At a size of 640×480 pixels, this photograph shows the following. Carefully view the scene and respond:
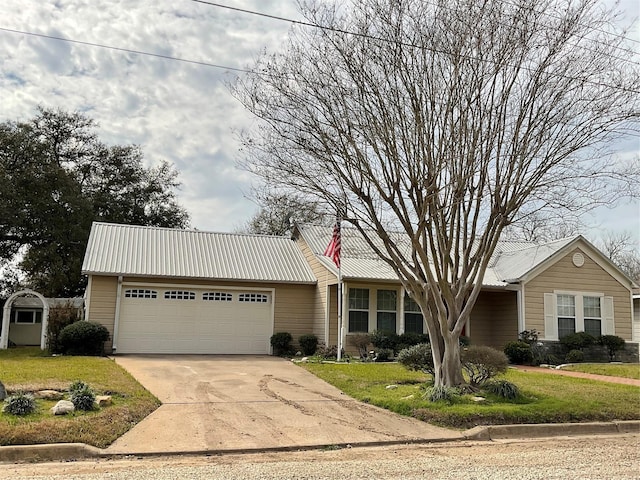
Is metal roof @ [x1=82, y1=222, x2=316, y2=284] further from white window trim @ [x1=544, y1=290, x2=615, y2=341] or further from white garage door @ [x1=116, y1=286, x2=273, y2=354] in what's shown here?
white window trim @ [x1=544, y1=290, x2=615, y2=341]

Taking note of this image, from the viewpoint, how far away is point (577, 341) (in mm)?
19234

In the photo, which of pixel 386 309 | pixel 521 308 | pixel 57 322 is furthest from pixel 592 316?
pixel 57 322

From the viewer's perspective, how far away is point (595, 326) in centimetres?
2041

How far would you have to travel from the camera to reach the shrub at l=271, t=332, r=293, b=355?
65.2 ft

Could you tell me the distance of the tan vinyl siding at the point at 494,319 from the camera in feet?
67.9

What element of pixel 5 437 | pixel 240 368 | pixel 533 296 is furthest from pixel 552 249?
pixel 5 437

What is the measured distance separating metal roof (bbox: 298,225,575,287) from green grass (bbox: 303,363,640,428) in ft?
18.0

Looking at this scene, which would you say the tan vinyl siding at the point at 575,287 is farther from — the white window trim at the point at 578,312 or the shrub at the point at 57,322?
the shrub at the point at 57,322

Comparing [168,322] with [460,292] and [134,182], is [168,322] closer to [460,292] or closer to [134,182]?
[460,292]

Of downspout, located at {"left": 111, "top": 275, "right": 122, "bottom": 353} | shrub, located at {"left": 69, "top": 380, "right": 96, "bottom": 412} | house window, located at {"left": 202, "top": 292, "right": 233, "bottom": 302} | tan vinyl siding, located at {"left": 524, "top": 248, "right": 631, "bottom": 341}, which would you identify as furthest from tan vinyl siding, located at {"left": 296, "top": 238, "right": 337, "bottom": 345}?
shrub, located at {"left": 69, "top": 380, "right": 96, "bottom": 412}

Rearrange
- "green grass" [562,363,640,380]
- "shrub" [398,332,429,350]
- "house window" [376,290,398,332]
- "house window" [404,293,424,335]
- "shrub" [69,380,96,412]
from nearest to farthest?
1. "shrub" [69,380,96,412]
2. "green grass" [562,363,640,380]
3. "shrub" [398,332,429,350]
4. "house window" [376,290,398,332]
5. "house window" [404,293,424,335]

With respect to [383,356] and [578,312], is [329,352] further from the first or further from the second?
[578,312]

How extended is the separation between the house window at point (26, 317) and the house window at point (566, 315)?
20703 mm

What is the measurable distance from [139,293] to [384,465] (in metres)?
14.2
